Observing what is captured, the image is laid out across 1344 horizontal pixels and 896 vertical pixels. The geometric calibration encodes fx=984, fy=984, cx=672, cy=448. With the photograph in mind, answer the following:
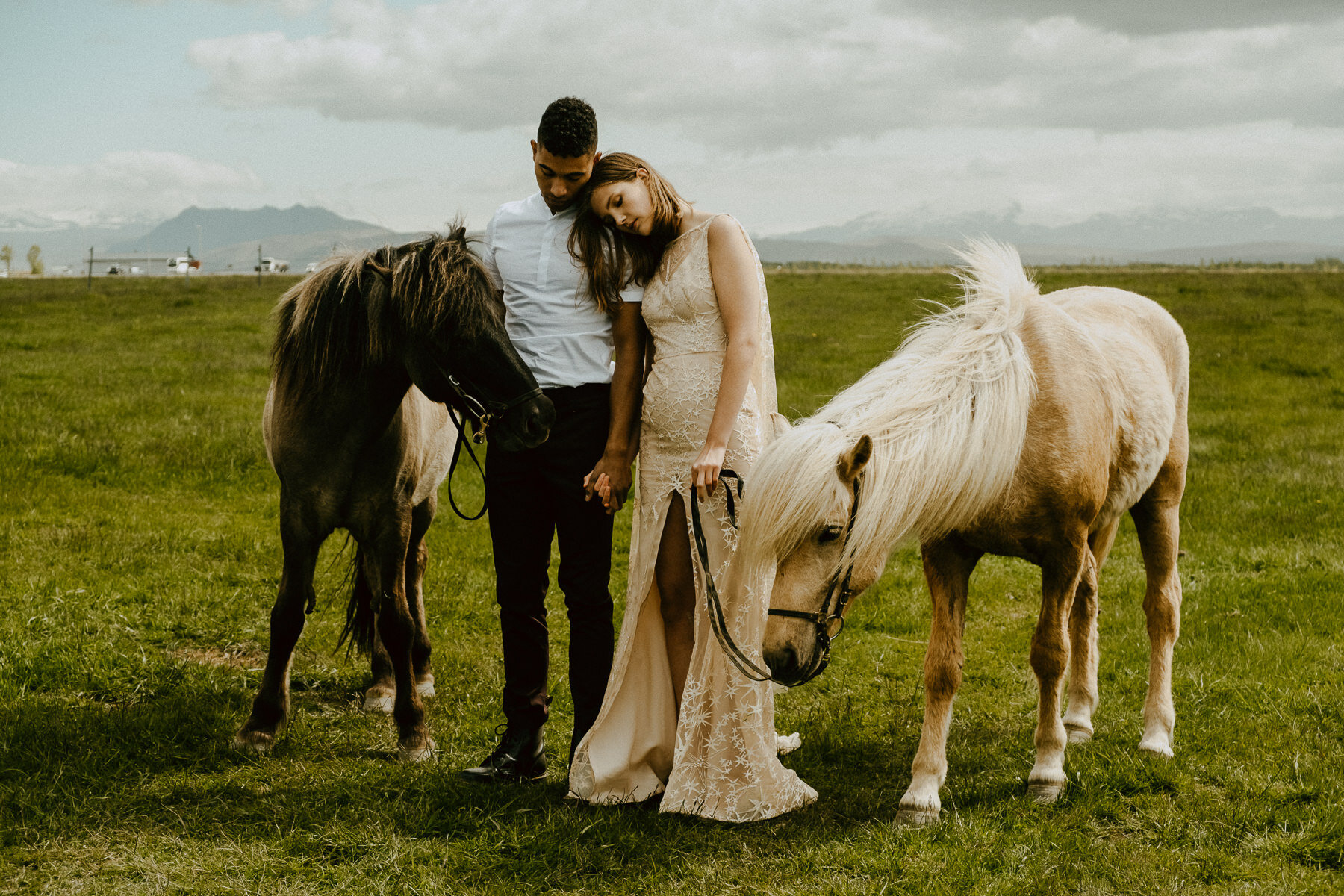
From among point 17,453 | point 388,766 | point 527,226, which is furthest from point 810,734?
point 17,453

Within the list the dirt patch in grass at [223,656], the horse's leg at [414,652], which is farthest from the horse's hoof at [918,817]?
the dirt patch in grass at [223,656]

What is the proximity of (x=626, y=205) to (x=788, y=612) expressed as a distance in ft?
4.70

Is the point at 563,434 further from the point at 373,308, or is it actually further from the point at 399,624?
the point at 399,624

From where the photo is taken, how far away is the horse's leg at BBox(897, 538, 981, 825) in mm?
3584

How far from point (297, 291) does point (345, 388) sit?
0.46 metres

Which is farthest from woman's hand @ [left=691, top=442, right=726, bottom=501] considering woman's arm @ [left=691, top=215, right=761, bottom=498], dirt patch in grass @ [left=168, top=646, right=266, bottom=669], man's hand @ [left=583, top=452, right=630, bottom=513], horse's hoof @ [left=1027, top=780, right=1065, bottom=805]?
dirt patch in grass @ [left=168, top=646, right=266, bottom=669]

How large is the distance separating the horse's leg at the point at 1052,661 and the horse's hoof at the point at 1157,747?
588 millimetres

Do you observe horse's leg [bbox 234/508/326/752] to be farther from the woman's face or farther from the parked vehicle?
the parked vehicle

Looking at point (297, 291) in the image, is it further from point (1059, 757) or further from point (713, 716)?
point (1059, 757)

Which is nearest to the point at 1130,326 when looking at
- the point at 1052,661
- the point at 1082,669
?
the point at 1082,669

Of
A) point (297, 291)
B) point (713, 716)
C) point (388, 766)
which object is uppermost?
point (297, 291)

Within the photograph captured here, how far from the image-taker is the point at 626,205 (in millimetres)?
3250

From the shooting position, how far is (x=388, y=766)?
4062 mm

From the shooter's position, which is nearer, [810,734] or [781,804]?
[781,804]
